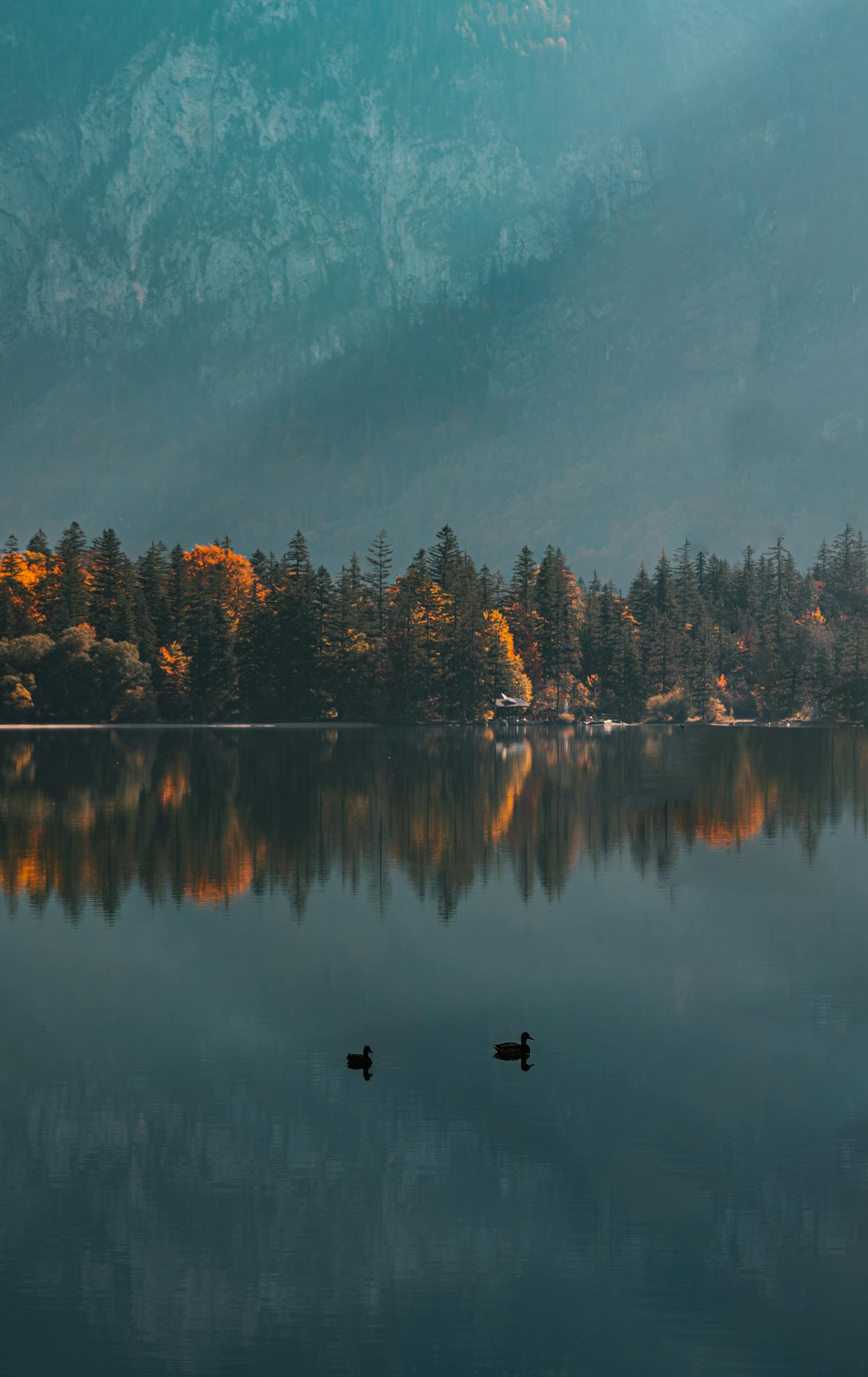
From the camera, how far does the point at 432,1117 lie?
20.2 m

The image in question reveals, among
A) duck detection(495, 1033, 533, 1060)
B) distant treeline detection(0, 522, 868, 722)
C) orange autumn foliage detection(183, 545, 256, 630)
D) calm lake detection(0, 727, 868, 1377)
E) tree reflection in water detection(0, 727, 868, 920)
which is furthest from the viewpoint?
orange autumn foliage detection(183, 545, 256, 630)

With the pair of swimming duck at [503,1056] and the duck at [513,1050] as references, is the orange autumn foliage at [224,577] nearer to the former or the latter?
the pair of swimming duck at [503,1056]

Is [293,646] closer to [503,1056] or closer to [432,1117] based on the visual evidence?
[503,1056]

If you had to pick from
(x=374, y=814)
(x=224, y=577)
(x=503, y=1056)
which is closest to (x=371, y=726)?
(x=224, y=577)

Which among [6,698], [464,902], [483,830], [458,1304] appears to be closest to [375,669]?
[6,698]

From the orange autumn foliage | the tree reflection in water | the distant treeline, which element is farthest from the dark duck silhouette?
the orange autumn foliage

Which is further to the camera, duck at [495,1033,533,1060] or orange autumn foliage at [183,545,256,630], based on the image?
orange autumn foliage at [183,545,256,630]

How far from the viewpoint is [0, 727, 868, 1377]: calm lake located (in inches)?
594

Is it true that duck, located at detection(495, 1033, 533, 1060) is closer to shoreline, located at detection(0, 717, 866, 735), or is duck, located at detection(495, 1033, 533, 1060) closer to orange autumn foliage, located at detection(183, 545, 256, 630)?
shoreline, located at detection(0, 717, 866, 735)

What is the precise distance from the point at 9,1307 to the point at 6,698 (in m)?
142

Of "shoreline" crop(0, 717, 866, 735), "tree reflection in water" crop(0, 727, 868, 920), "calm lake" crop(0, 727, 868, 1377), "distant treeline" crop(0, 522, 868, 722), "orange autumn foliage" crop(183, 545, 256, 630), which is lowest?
"calm lake" crop(0, 727, 868, 1377)

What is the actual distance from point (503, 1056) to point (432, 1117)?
2.67 metres

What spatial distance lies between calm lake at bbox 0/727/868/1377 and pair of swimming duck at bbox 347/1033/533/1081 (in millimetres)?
278

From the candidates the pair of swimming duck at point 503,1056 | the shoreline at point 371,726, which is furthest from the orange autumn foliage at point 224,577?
the pair of swimming duck at point 503,1056
